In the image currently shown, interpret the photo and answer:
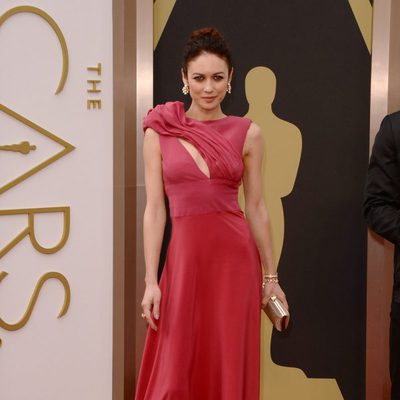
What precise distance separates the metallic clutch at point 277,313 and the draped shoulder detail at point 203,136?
0.44m

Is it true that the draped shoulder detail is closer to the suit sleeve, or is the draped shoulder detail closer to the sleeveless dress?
the sleeveless dress

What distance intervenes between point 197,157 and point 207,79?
25 centimetres

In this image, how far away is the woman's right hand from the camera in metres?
1.73

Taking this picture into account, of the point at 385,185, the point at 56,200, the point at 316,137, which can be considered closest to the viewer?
the point at 385,185

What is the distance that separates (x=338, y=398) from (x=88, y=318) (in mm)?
1184

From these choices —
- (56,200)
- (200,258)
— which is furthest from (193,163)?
(56,200)

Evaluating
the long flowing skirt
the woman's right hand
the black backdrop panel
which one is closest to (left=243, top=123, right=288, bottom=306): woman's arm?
the long flowing skirt

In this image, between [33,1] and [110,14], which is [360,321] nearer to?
[110,14]

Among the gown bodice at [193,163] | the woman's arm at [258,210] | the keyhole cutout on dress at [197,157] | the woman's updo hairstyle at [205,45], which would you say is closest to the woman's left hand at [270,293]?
the woman's arm at [258,210]

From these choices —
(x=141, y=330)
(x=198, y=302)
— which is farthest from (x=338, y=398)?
(x=198, y=302)

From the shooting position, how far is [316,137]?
249 centimetres

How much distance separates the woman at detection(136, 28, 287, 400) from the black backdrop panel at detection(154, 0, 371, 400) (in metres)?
0.68

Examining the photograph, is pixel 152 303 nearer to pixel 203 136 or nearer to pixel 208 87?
pixel 203 136

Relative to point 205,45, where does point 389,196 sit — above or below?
below
